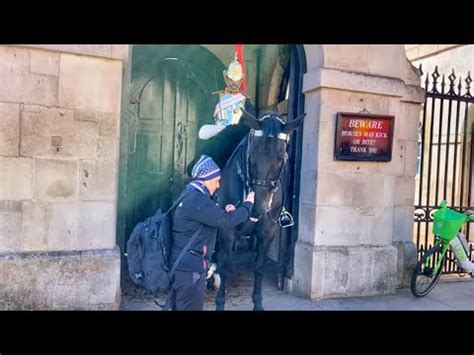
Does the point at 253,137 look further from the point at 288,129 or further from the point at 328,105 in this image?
the point at 328,105

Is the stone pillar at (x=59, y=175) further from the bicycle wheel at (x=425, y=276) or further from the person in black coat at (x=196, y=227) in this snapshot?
the bicycle wheel at (x=425, y=276)

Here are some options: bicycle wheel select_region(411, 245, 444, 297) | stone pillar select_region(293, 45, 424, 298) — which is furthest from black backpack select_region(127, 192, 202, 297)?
bicycle wheel select_region(411, 245, 444, 297)

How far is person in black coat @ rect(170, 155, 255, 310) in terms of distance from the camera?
10.8 ft

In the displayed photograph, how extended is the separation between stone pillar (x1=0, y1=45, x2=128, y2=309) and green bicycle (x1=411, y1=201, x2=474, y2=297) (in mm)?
4048

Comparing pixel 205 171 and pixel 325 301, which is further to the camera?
pixel 325 301

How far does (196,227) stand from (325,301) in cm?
260

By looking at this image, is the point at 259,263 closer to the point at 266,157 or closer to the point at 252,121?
the point at 266,157

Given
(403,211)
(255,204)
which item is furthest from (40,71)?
(403,211)

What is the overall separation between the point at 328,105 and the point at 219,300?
279cm

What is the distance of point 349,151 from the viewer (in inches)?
210

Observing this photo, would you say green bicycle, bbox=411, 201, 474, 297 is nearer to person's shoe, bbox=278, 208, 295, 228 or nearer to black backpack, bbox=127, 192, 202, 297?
person's shoe, bbox=278, 208, 295, 228

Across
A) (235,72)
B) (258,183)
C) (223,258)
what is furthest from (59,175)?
(235,72)

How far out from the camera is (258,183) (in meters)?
4.00

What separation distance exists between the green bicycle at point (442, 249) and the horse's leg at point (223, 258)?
2.69 m
